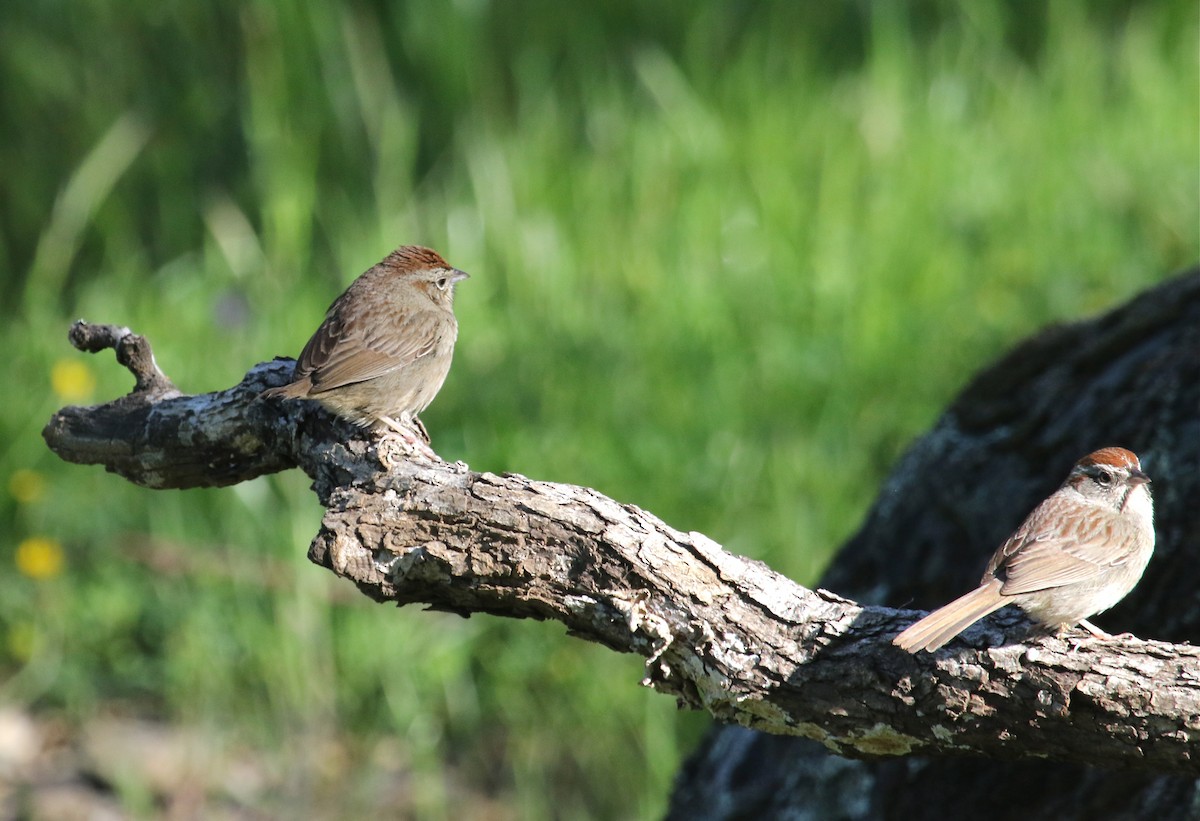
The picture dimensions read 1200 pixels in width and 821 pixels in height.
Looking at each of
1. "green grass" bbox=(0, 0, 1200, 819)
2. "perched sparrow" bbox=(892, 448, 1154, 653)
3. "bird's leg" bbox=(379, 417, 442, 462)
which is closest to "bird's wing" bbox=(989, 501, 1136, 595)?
"perched sparrow" bbox=(892, 448, 1154, 653)

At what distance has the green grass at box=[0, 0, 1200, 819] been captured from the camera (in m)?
6.01

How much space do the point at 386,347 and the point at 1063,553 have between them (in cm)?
238

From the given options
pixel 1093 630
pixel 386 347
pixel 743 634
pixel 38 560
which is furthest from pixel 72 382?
pixel 1093 630

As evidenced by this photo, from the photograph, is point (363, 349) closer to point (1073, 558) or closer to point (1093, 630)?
point (1073, 558)

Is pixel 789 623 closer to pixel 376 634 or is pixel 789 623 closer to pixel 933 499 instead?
pixel 933 499

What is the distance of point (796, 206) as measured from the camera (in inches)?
301

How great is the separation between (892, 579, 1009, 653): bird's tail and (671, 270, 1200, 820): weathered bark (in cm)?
88

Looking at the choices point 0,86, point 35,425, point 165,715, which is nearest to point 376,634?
point 165,715

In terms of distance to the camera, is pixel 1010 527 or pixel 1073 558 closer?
pixel 1073 558

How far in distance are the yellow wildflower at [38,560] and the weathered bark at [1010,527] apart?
10.9 ft

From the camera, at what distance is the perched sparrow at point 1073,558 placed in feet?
8.98

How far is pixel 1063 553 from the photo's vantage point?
303 cm

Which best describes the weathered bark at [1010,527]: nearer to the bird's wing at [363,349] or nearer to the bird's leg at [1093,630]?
the bird's leg at [1093,630]

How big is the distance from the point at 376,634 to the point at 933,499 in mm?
2663
